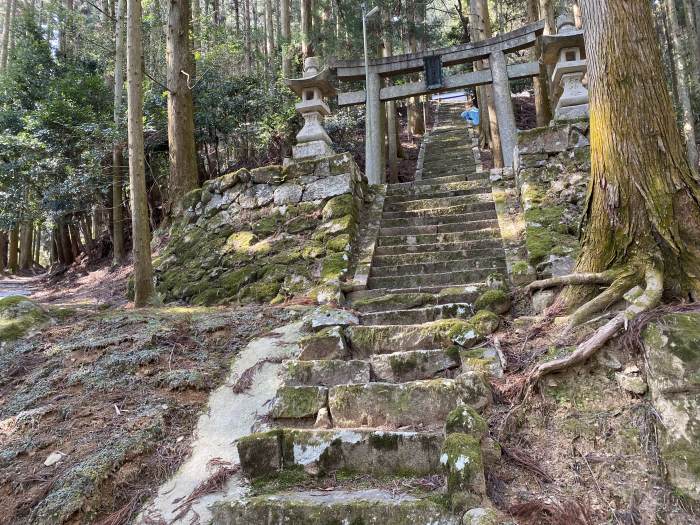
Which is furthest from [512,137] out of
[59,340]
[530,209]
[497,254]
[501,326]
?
[59,340]

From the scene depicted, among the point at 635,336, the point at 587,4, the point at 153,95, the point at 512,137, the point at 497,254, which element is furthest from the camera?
the point at 153,95

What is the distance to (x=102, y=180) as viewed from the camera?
36.1ft

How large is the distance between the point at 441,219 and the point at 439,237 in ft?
1.62

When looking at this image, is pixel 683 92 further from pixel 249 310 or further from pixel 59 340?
pixel 59 340

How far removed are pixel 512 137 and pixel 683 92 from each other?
6.79 metres

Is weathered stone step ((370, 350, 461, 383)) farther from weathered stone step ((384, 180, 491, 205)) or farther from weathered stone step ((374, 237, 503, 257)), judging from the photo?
weathered stone step ((384, 180, 491, 205))

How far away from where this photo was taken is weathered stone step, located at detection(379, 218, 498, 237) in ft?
19.1

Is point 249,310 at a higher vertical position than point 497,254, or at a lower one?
lower

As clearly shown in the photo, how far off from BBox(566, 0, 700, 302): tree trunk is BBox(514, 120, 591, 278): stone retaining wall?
3.60ft

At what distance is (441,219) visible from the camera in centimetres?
612

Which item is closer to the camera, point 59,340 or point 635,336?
point 635,336

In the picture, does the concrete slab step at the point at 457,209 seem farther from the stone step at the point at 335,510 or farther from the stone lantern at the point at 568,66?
the stone step at the point at 335,510

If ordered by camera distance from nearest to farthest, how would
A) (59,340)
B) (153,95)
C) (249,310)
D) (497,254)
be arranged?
(59,340) → (249,310) → (497,254) → (153,95)

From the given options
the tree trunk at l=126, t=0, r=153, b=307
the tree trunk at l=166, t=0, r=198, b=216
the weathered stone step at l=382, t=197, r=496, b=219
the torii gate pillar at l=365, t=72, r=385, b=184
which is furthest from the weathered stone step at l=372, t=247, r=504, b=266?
the tree trunk at l=166, t=0, r=198, b=216
